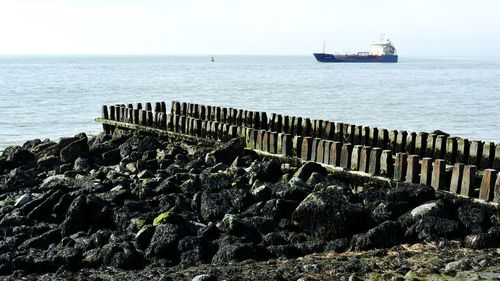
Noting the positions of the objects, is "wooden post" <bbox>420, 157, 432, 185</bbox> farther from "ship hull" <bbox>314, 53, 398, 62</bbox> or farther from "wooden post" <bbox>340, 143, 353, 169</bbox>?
"ship hull" <bbox>314, 53, 398, 62</bbox>

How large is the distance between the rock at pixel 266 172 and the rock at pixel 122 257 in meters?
4.17

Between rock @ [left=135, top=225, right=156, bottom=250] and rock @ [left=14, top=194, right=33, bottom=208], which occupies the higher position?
rock @ [left=135, top=225, right=156, bottom=250]

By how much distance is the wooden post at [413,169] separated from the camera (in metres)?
12.9

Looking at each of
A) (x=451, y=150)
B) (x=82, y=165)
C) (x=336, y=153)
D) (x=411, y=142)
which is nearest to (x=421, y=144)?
(x=411, y=142)

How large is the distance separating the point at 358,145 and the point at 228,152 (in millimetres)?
3176

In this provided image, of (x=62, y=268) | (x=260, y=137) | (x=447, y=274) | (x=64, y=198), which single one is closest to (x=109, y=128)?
(x=260, y=137)

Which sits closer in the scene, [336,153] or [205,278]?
[205,278]

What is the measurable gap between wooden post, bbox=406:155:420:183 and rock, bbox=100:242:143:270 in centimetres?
534

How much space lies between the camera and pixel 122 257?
414 inches

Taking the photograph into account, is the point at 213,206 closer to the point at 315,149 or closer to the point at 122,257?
the point at 122,257

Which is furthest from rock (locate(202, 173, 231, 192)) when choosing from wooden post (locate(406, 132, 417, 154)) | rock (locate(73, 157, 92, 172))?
rock (locate(73, 157, 92, 172))

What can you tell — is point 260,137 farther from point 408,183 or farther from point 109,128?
point 109,128

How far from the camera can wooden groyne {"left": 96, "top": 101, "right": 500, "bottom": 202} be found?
12.3 m

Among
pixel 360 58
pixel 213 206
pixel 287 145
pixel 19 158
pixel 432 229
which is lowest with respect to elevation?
pixel 360 58
